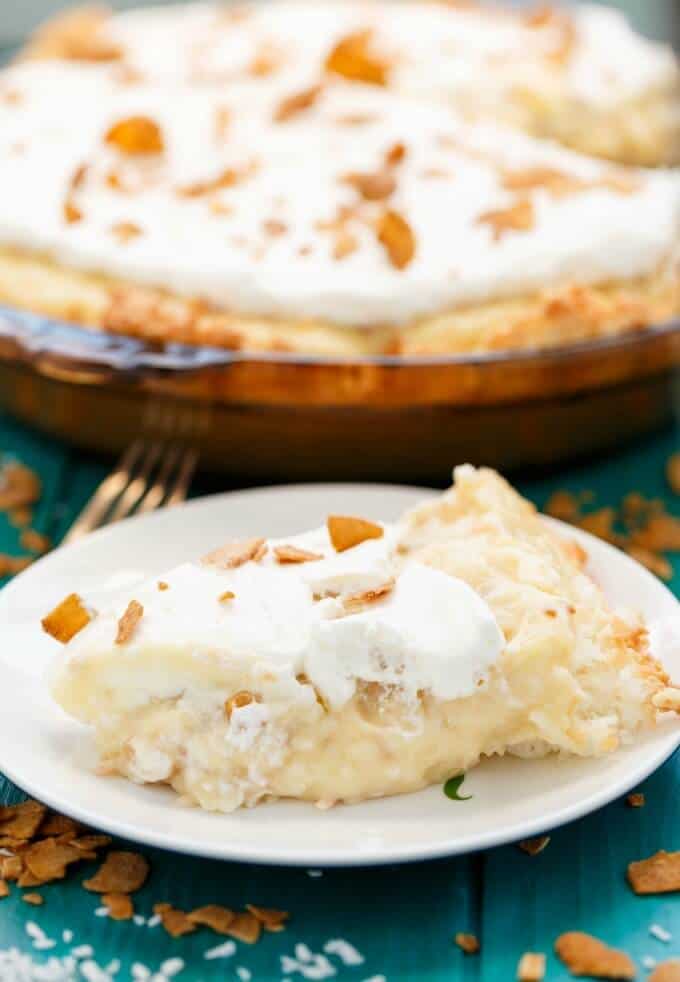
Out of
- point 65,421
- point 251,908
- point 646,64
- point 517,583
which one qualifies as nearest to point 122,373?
point 65,421

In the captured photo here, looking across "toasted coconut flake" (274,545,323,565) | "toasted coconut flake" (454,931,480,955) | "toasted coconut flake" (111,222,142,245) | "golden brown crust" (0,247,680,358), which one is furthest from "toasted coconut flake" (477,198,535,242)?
"toasted coconut flake" (454,931,480,955)

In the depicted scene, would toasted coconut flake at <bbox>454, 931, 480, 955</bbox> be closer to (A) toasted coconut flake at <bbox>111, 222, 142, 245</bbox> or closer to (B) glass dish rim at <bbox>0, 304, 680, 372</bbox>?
(B) glass dish rim at <bbox>0, 304, 680, 372</bbox>

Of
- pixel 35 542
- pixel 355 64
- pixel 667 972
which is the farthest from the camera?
pixel 355 64

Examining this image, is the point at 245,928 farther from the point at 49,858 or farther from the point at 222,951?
the point at 49,858

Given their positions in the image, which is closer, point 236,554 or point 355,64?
point 236,554

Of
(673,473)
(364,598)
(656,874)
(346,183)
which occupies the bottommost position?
(673,473)

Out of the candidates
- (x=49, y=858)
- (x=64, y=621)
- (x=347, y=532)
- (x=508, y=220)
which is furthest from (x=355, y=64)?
(x=49, y=858)

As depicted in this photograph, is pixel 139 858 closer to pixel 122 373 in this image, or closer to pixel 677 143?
pixel 122 373
